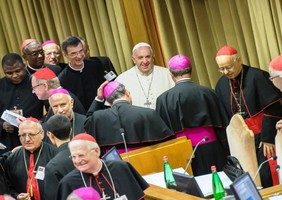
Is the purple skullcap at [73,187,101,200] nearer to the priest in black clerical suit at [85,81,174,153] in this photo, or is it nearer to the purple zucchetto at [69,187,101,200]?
the purple zucchetto at [69,187,101,200]

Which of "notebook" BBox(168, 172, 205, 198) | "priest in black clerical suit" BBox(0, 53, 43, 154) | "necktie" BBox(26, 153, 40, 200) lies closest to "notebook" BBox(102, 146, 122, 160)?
"notebook" BBox(168, 172, 205, 198)

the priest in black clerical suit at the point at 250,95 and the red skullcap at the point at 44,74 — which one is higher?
the red skullcap at the point at 44,74

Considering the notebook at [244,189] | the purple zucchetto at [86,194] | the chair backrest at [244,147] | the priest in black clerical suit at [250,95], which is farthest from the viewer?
the priest in black clerical suit at [250,95]

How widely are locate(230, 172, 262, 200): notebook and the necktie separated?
7.38ft

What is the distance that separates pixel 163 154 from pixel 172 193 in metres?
1.24

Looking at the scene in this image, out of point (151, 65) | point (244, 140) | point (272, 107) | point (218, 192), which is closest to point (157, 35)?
point (151, 65)

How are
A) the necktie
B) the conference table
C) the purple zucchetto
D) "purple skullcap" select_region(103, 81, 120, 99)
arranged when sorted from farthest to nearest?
"purple skullcap" select_region(103, 81, 120, 99), the necktie, the conference table, the purple zucchetto

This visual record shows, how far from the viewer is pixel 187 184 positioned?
6691mm

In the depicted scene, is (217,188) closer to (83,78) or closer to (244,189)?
(244,189)

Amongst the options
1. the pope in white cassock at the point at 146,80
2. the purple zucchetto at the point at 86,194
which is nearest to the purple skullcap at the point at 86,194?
the purple zucchetto at the point at 86,194

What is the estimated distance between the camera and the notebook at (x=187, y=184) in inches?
258

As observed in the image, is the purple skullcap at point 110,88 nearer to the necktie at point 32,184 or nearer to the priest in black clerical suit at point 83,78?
the necktie at point 32,184

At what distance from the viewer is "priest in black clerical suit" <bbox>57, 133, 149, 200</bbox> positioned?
6.37 m

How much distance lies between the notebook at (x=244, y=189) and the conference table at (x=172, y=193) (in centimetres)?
48
